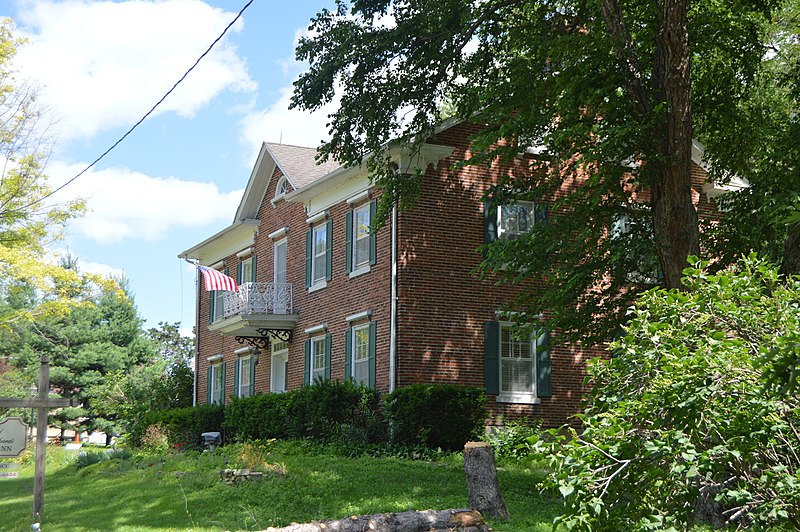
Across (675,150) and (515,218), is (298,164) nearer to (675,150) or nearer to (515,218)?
(515,218)

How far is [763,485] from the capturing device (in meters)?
6.88

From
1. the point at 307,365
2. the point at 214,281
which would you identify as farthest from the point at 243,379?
the point at 214,281

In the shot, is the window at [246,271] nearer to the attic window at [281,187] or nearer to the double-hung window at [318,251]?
the attic window at [281,187]

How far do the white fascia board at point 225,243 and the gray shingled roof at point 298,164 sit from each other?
8.14ft

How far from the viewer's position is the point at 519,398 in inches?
906

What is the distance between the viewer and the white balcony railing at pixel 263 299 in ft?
91.1

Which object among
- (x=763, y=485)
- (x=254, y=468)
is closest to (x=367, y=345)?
(x=254, y=468)

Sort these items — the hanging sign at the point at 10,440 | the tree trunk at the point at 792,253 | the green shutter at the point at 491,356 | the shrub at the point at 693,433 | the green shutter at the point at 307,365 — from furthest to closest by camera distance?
the green shutter at the point at 307,365, the green shutter at the point at 491,356, the tree trunk at the point at 792,253, the hanging sign at the point at 10,440, the shrub at the point at 693,433

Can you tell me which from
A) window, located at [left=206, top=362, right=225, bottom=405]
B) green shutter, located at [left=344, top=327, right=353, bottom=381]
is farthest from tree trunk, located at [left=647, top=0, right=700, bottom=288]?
window, located at [left=206, top=362, right=225, bottom=405]

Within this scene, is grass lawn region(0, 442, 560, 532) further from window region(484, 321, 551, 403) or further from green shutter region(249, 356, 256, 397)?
green shutter region(249, 356, 256, 397)

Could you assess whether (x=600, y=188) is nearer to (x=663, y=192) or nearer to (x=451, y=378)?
(x=663, y=192)

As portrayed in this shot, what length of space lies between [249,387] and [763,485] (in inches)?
993

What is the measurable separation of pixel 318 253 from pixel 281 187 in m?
3.70

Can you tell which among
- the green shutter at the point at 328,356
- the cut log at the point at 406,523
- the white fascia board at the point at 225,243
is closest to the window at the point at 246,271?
the white fascia board at the point at 225,243
